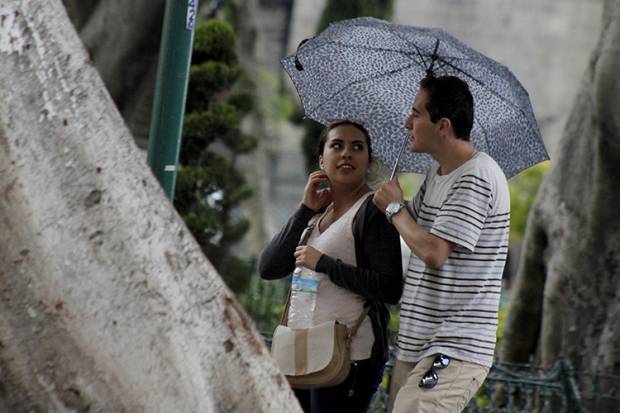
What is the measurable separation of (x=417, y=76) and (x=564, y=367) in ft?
9.31

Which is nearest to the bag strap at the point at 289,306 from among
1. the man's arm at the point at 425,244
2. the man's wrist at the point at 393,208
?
the man's wrist at the point at 393,208

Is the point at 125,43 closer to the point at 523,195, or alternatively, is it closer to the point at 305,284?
the point at 305,284

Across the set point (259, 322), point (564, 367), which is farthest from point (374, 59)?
point (259, 322)

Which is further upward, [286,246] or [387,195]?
[387,195]

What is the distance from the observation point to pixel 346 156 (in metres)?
4.91

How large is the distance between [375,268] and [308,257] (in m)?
0.25

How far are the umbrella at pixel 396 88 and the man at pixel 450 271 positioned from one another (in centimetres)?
52

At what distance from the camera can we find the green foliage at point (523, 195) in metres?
26.5

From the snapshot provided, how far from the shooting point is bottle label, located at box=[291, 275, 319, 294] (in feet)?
15.6

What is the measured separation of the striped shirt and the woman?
167mm

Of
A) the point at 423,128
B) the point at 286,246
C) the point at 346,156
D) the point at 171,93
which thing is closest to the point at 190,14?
the point at 171,93

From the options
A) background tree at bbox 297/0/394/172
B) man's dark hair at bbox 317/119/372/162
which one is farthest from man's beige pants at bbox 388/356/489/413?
background tree at bbox 297/0/394/172

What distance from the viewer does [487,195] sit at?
4492 mm

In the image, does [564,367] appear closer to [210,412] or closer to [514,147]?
[514,147]
